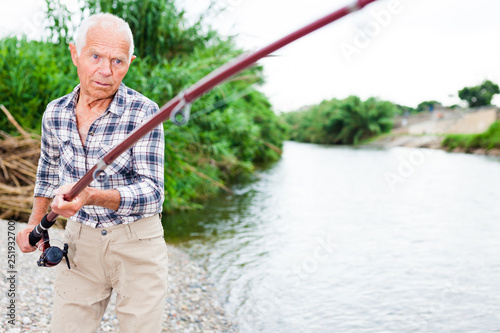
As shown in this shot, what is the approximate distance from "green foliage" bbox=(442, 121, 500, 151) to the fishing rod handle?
31.0 m

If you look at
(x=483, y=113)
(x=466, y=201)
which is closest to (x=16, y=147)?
(x=466, y=201)

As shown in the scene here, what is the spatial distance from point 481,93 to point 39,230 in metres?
66.5

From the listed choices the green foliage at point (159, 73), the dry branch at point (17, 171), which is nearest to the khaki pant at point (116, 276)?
the green foliage at point (159, 73)

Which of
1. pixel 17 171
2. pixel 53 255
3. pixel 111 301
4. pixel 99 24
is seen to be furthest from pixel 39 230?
pixel 17 171

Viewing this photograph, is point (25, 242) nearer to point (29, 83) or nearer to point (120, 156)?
point (120, 156)

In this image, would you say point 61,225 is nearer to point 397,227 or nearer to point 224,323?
point 224,323

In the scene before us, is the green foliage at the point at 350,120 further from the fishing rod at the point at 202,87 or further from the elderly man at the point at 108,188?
the fishing rod at the point at 202,87

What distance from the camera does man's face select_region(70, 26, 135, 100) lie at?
1.89 meters

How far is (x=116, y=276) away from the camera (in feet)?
6.72

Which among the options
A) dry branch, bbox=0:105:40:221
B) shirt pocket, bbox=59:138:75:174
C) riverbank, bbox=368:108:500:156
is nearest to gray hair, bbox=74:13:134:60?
shirt pocket, bbox=59:138:75:174

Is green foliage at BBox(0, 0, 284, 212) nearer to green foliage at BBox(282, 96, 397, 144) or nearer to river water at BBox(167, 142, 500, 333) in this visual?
river water at BBox(167, 142, 500, 333)

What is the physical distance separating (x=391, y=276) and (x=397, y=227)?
2.97m

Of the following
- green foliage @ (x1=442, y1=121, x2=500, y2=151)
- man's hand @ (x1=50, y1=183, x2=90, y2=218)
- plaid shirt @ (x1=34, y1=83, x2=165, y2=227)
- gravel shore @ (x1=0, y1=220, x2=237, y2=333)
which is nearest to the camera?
man's hand @ (x1=50, y1=183, x2=90, y2=218)

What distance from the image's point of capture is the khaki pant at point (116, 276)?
1989mm
